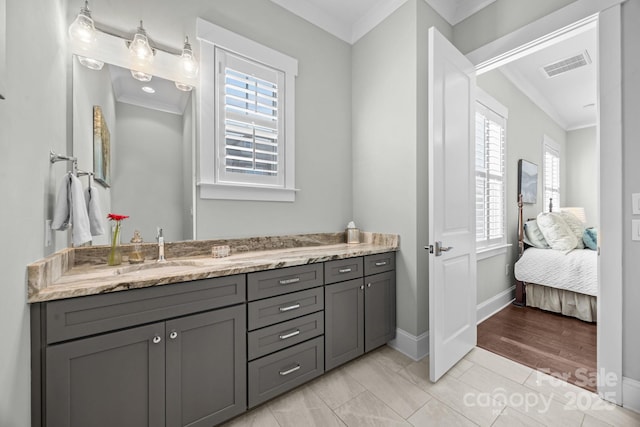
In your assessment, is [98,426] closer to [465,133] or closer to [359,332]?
[359,332]

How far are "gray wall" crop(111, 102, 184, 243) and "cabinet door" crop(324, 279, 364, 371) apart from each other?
1175 mm

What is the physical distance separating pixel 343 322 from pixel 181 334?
1.10 meters

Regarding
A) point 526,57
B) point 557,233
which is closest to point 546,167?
point 557,233

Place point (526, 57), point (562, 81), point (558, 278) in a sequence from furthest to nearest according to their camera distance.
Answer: point (562, 81) < point (526, 57) < point (558, 278)

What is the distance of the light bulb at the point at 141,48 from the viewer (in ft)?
5.35

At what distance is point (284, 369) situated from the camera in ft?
5.32

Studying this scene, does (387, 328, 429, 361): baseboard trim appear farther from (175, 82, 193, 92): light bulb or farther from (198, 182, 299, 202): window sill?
(175, 82, 193, 92): light bulb

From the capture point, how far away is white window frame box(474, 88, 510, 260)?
114 inches

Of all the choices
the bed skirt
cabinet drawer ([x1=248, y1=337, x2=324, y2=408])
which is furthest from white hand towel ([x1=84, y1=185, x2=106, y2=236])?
the bed skirt

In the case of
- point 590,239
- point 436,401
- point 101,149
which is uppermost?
point 101,149

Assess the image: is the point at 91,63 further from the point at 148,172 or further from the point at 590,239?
the point at 590,239

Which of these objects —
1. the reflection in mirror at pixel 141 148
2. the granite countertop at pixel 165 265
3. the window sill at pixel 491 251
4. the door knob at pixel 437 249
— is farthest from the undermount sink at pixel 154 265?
the window sill at pixel 491 251

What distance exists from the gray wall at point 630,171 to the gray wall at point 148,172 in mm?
2826

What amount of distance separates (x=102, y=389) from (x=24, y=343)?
355mm
